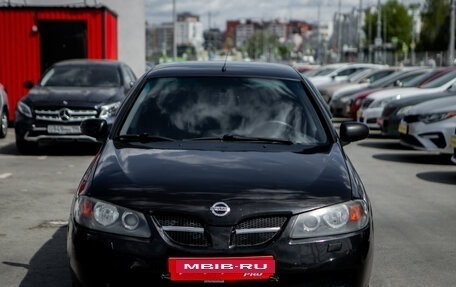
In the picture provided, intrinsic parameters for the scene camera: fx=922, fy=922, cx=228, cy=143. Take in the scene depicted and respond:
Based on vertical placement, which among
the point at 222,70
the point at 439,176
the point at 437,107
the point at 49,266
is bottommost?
the point at 439,176

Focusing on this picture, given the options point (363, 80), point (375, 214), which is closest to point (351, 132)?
point (375, 214)

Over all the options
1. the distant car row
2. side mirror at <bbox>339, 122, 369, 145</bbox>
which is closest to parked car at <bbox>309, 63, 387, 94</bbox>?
the distant car row

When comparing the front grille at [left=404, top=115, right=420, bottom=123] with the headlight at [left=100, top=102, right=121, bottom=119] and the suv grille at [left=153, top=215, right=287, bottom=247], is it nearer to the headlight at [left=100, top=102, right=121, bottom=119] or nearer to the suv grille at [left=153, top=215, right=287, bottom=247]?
the headlight at [left=100, top=102, right=121, bottom=119]

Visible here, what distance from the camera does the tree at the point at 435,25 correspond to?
109 m

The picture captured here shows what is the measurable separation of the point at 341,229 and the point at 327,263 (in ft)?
0.72

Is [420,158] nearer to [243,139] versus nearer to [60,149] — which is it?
[60,149]

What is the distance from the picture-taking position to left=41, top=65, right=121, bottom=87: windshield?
16.2 m

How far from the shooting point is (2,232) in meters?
7.86

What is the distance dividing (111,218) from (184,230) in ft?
1.28

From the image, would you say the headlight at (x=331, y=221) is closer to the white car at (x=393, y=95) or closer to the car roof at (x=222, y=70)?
the car roof at (x=222, y=70)

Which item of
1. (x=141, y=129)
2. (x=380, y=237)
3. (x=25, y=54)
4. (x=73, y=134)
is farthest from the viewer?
(x=25, y=54)

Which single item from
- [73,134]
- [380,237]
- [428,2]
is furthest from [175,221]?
[428,2]

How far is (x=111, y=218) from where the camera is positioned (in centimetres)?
459

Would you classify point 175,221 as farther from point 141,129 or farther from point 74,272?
point 141,129
